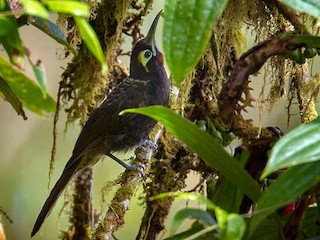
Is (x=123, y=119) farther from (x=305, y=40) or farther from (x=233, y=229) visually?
(x=233, y=229)

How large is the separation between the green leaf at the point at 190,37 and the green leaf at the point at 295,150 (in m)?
0.12

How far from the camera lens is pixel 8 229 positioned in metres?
1.66

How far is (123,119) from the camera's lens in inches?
40.7

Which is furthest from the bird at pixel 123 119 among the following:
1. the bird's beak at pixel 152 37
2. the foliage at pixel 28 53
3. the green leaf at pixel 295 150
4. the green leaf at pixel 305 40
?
the green leaf at pixel 295 150

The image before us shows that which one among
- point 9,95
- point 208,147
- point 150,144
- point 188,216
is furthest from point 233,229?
point 150,144

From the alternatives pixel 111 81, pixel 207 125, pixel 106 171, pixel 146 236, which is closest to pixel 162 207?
pixel 146 236

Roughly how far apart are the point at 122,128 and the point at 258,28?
353 millimetres

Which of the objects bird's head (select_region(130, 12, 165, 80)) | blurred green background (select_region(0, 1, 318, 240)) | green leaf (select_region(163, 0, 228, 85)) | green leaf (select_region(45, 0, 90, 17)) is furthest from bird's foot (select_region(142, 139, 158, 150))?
green leaf (select_region(45, 0, 90, 17))

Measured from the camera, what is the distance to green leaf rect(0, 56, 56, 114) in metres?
0.57

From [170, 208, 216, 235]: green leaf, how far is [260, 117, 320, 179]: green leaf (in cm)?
7

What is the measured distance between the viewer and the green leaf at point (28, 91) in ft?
1.86

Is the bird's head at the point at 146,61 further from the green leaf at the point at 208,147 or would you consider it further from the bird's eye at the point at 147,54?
the green leaf at the point at 208,147

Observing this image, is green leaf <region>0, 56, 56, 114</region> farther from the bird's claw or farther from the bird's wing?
the bird's claw

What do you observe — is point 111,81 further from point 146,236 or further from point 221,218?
point 221,218
